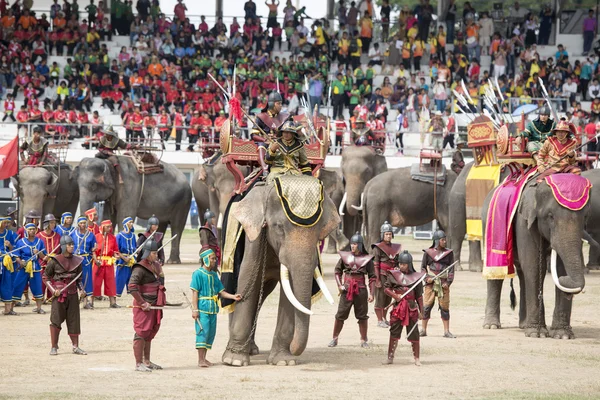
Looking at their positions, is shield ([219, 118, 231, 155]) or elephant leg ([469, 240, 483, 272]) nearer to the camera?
shield ([219, 118, 231, 155])

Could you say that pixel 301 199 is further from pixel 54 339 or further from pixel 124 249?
pixel 124 249

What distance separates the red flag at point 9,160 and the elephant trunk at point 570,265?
11.0m

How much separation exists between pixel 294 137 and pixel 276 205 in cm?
93

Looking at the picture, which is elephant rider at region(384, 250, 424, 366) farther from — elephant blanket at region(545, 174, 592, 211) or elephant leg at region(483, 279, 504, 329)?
elephant leg at region(483, 279, 504, 329)

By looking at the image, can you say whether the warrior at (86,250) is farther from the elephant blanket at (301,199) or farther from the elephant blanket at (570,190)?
the elephant blanket at (570,190)

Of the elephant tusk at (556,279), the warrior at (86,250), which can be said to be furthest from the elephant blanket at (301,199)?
the warrior at (86,250)

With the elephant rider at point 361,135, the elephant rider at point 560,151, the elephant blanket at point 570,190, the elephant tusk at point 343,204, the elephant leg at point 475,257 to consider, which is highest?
the elephant rider at point 560,151

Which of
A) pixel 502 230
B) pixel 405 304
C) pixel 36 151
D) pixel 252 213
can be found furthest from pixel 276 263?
pixel 36 151

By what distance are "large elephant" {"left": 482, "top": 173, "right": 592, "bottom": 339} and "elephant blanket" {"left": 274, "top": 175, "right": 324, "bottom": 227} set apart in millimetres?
3571

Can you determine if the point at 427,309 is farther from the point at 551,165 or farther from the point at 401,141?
the point at 401,141

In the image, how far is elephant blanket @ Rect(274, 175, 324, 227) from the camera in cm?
1177

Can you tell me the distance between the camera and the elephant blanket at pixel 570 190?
14.1 m

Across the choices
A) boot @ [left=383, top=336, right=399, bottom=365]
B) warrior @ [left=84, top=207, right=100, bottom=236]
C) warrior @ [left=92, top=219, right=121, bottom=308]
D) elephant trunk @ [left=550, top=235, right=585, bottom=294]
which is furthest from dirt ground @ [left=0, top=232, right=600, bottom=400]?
warrior @ [left=84, top=207, right=100, bottom=236]

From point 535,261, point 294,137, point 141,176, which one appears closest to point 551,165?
point 535,261
